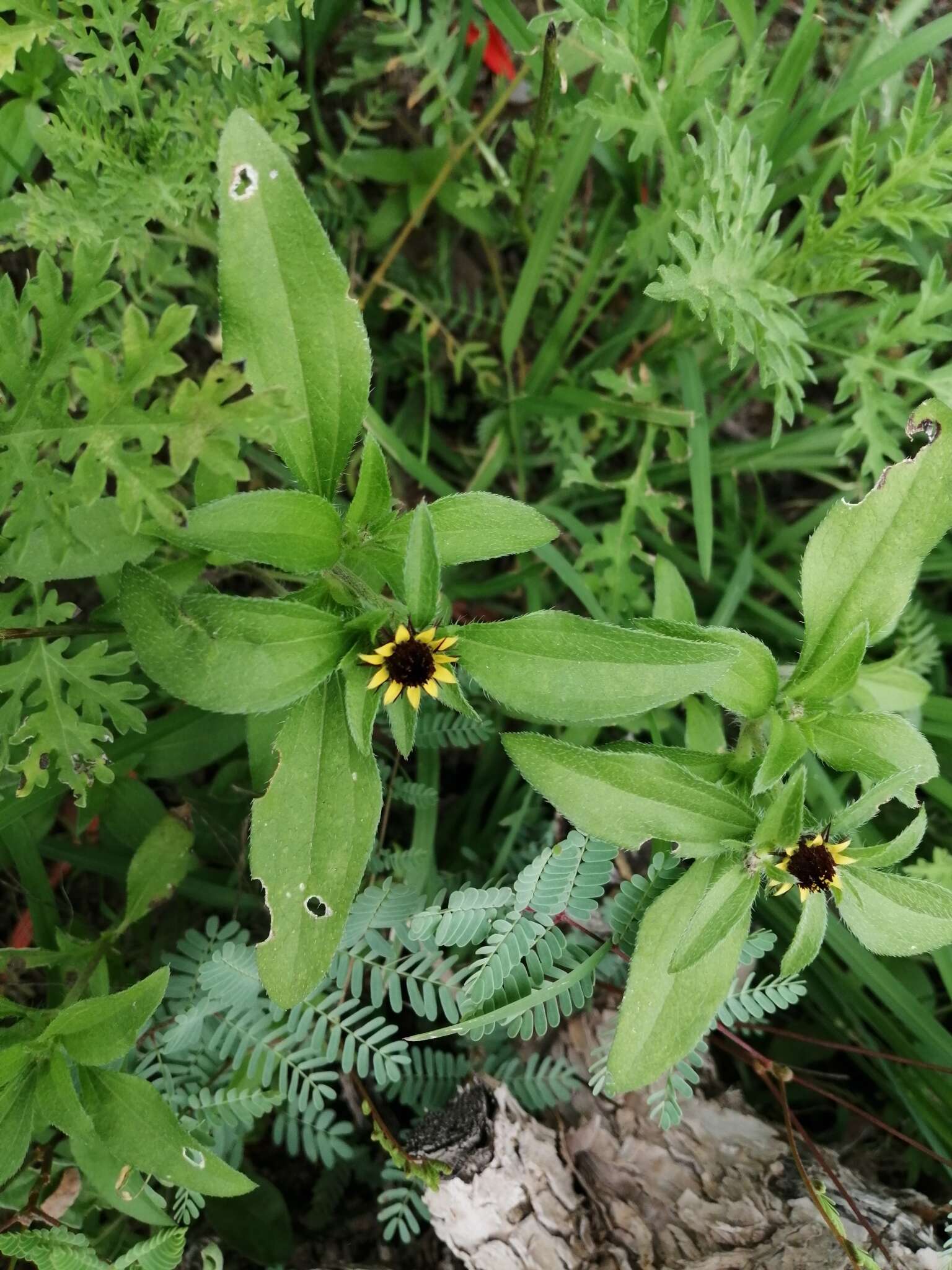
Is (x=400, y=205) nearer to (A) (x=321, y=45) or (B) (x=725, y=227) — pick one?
(A) (x=321, y=45)

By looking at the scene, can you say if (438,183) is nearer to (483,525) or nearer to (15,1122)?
(483,525)

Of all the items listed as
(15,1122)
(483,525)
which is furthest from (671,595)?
(15,1122)

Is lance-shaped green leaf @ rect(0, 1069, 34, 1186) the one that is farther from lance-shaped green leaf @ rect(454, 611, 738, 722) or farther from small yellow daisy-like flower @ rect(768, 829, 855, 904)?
small yellow daisy-like flower @ rect(768, 829, 855, 904)

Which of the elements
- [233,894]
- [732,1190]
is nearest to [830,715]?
[732,1190]

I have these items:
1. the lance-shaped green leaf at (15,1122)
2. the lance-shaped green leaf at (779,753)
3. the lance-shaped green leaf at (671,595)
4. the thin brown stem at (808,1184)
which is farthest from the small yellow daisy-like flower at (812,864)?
the lance-shaped green leaf at (15,1122)

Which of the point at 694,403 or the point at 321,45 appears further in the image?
the point at 321,45

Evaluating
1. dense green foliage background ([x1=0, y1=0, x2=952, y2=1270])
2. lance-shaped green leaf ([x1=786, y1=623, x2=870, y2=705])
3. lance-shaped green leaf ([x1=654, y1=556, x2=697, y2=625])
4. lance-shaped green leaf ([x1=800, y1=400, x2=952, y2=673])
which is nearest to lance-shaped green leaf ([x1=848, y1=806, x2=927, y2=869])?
dense green foliage background ([x1=0, y1=0, x2=952, y2=1270])
